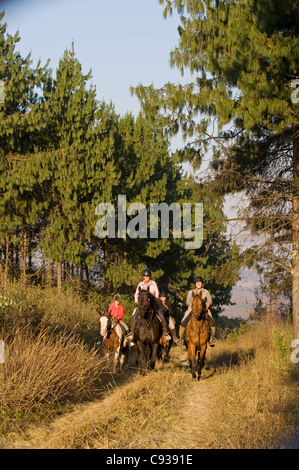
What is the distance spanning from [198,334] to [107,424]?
200 inches

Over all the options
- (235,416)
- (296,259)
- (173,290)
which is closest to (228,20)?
(296,259)

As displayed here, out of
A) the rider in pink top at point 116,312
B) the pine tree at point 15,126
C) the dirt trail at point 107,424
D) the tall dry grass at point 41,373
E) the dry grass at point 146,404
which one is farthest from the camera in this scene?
the pine tree at point 15,126

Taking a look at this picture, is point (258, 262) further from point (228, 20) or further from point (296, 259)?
point (228, 20)

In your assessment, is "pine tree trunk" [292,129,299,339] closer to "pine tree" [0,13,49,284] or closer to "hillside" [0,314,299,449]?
"hillside" [0,314,299,449]

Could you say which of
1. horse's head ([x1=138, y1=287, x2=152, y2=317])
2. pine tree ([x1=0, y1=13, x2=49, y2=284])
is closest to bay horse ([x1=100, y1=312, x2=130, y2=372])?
horse's head ([x1=138, y1=287, x2=152, y2=317])

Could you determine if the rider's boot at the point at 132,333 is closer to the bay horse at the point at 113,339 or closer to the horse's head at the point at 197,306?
the bay horse at the point at 113,339

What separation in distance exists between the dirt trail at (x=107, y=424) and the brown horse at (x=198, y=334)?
1606 millimetres

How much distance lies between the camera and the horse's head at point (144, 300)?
12.6m

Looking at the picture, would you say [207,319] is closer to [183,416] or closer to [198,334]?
[198,334]

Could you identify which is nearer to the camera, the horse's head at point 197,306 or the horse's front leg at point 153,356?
the horse's head at point 197,306

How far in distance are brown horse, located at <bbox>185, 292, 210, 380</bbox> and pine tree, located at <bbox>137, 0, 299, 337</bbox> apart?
8.67ft

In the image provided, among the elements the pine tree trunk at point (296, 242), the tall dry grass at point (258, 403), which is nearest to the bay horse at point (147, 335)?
the tall dry grass at point (258, 403)

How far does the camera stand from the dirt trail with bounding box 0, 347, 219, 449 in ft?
23.1

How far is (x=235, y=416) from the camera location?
848 centimetres
